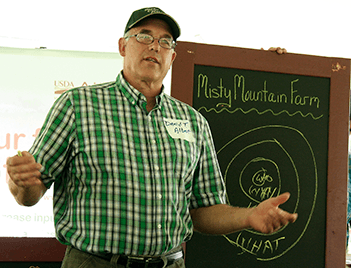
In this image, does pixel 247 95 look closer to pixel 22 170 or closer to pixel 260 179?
pixel 260 179

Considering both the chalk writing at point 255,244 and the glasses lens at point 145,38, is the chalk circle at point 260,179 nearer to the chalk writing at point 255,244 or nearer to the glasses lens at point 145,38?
the chalk writing at point 255,244

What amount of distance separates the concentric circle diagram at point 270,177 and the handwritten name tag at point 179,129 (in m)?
0.46

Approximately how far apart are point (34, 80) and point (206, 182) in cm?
162

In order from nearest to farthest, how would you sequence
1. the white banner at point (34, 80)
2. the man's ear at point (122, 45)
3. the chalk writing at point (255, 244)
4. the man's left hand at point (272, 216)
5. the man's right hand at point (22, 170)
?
the man's right hand at point (22, 170) < the man's left hand at point (272, 216) < the man's ear at point (122, 45) < the chalk writing at point (255, 244) < the white banner at point (34, 80)

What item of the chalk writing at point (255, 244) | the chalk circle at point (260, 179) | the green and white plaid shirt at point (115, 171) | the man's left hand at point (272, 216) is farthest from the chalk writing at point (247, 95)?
the man's left hand at point (272, 216)

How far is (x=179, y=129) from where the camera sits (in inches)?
57.8

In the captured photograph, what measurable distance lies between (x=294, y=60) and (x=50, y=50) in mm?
1570

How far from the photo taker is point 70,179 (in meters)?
1.29

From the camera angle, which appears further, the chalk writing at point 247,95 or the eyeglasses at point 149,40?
the chalk writing at point 247,95

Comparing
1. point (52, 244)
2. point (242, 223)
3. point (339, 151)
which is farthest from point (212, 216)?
point (52, 244)

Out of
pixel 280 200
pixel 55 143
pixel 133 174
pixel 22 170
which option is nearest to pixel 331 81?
pixel 280 200

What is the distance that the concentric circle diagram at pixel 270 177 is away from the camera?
75.0 inches

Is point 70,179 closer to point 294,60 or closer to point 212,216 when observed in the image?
point 212,216

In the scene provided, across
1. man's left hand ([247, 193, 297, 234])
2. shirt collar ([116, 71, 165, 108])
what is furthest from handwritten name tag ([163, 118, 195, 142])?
man's left hand ([247, 193, 297, 234])
